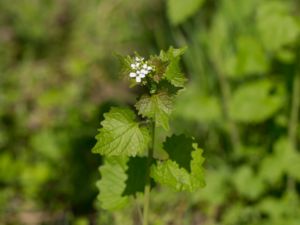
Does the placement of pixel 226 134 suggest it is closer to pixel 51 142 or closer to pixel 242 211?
pixel 242 211

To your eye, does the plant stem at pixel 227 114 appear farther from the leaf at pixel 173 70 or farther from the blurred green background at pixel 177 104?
the leaf at pixel 173 70

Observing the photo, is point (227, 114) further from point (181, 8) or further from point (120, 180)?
point (120, 180)

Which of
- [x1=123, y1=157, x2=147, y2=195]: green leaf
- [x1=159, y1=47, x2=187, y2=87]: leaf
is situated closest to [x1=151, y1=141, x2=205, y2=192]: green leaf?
[x1=123, y1=157, x2=147, y2=195]: green leaf

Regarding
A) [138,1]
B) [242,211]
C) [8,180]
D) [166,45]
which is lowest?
[242,211]

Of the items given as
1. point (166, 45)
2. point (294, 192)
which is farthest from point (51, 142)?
point (294, 192)

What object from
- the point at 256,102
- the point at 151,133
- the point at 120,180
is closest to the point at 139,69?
the point at 151,133

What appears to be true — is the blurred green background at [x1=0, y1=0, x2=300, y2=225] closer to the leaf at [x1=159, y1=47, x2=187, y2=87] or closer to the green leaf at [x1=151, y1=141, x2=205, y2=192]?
the green leaf at [x1=151, y1=141, x2=205, y2=192]

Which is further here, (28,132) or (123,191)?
(28,132)
